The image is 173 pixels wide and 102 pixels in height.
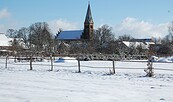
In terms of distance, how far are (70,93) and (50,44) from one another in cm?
7700

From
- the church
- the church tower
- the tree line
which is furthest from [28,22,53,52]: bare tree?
the church tower

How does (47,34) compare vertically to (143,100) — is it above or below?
above

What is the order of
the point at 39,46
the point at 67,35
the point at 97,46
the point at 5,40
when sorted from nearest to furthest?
the point at 39,46, the point at 97,46, the point at 5,40, the point at 67,35

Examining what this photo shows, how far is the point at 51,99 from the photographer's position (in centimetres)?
1009

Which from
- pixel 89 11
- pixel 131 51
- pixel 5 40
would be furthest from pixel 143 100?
pixel 89 11

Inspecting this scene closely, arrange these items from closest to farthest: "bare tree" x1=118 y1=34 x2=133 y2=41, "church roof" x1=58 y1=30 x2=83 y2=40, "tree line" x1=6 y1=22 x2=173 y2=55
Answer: "tree line" x1=6 y1=22 x2=173 y2=55, "bare tree" x1=118 y1=34 x2=133 y2=41, "church roof" x1=58 y1=30 x2=83 y2=40

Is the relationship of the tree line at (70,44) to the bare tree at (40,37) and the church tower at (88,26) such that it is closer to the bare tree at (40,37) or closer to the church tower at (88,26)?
the bare tree at (40,37)

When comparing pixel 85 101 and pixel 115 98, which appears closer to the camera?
pixel 85 101

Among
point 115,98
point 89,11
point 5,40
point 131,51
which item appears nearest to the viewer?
point 115,98

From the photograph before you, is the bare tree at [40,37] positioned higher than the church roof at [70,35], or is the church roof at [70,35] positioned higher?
the church roof at [70,35]

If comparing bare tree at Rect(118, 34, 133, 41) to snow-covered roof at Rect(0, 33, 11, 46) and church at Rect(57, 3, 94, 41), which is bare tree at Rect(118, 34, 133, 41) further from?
snow-covered roof at Rect(0, 33, 11, 46)

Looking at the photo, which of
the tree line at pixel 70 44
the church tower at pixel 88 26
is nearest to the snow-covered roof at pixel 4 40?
the tree line at pixel 70 44

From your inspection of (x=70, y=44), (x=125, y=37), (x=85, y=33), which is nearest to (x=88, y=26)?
(x=85, y=33)

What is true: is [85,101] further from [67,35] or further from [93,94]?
[67,35]
